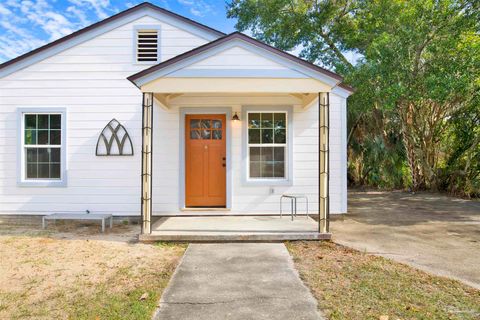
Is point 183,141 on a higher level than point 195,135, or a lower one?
lower

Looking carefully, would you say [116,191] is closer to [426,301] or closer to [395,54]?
[426,301]

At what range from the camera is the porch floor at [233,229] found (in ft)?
18.7

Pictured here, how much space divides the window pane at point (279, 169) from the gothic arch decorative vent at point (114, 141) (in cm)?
340

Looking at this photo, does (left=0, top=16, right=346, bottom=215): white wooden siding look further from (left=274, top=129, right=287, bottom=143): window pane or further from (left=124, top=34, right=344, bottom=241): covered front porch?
(left=124, top=34, right=344, bottom=241): covered front porch

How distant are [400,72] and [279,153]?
14.8 feet

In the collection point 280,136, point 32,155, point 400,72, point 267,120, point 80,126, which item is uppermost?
→ point 400,72

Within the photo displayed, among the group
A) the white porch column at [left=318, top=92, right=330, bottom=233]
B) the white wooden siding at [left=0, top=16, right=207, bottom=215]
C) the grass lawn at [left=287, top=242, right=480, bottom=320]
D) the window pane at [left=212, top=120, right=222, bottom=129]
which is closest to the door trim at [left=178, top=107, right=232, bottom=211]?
the window pane at [left=212, top=120, right=222, bottom=129]

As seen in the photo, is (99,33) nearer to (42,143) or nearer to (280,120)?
(42,143)

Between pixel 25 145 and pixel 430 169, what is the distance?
44.3ft

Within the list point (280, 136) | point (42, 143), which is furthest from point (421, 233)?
point (42, 143)

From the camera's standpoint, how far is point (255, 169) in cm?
773

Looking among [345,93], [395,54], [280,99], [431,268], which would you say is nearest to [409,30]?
[395,54]

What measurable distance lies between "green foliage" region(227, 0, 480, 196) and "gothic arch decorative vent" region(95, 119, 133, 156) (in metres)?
6.81

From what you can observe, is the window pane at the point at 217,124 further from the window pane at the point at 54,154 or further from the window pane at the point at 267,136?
the window pane at the point at 54,154
